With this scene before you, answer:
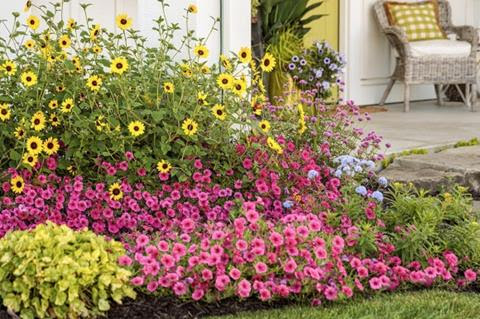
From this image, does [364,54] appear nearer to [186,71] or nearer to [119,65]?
[186,71]

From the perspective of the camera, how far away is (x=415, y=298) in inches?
105

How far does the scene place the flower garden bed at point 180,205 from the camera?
8.07 ft

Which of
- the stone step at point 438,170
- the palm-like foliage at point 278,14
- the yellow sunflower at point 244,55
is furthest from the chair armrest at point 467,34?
the yellow sunflower at point 244,55

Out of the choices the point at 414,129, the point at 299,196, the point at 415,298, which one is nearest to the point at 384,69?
the point at 414,129

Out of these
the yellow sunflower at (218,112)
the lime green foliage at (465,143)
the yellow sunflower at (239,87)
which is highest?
the yellow sunflower at (239,87)

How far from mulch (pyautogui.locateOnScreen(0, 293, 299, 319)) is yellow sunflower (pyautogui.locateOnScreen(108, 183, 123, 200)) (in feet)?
2.33

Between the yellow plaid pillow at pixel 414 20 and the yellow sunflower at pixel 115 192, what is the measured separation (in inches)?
205

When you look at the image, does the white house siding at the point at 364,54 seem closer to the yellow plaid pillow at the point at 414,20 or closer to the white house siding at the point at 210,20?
the yellow plaid pillow at the point at 414,20

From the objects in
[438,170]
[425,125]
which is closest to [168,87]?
[438,170]

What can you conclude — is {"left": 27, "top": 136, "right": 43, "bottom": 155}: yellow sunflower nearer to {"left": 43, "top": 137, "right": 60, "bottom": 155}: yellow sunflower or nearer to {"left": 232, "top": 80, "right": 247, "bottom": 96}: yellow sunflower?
{"left": 43, "top": 137, "right": 60, "bottom": 155}: yellow sunflower

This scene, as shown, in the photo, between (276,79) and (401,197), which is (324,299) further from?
(276,79)

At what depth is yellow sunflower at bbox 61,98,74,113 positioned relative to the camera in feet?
10.5

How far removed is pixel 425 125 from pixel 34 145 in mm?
3954

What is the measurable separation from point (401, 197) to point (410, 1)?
556 centimetres
